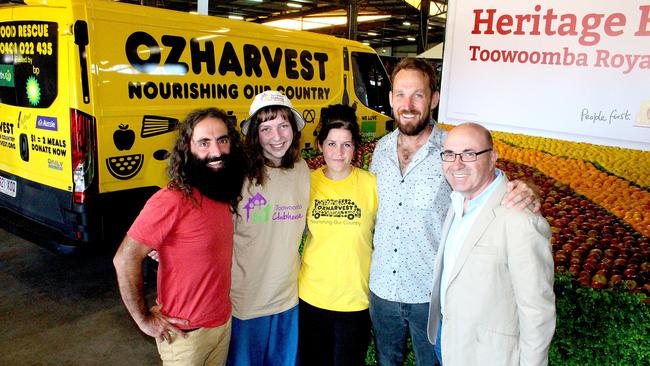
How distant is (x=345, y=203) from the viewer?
2.27 metres

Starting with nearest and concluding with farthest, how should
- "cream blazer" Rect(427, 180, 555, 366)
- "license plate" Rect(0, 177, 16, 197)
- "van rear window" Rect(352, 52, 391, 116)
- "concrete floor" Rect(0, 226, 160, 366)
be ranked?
"cream blazer" Rect(427, 180, 555, 366), "concrete floor" Rect(0, 226, 160, 366), "license plate" Rect(0, 177, 16, 197), "van rear window" Rect(352, 52, 391, 116)

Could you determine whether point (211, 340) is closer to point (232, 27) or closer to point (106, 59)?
point (106, 59)

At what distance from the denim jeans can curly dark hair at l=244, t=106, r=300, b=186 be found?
0.80 meters

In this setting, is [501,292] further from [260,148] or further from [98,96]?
[98,96]

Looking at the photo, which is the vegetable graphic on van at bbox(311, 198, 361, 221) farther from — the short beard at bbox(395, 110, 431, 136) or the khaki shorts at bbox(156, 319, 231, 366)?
the khaki shorts at bbox(156, 319, 231, 366)

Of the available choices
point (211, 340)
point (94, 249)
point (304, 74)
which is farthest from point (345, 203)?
point (304, 74)

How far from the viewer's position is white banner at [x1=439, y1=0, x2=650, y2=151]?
3084 mm

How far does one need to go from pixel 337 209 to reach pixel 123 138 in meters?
2.72

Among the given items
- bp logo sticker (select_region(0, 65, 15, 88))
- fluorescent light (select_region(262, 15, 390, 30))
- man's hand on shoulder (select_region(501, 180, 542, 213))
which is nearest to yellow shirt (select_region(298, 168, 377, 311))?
man's hand on shoulder (select_region(501, 180, 542, 213))

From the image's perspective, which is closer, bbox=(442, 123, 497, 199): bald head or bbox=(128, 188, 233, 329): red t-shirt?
bbox=(442, 123, 497, 199): bald head

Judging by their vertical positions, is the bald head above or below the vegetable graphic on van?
above

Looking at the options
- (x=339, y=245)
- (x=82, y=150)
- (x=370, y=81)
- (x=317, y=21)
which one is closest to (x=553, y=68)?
(x=339, y=245)

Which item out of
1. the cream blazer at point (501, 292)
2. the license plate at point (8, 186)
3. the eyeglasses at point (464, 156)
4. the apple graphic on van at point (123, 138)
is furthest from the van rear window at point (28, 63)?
the cream blazer at point (501, 292)

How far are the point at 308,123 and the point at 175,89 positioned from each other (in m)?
2.09
